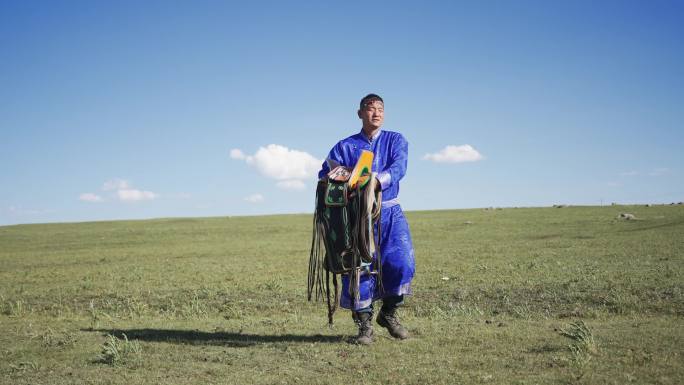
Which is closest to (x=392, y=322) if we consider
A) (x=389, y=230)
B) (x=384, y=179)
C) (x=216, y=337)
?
(x=389, y=230)

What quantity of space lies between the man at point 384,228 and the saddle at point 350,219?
17 cm

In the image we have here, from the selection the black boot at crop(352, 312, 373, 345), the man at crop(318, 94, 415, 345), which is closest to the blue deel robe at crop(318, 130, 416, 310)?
the man at crop(318, 94, 415, 345)

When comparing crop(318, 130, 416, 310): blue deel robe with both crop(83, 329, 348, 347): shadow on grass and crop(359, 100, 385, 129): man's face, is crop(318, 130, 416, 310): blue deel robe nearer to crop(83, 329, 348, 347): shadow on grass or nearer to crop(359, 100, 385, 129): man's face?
crop(359, 100, 385, 129): man's face

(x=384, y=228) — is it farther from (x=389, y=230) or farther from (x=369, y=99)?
(x=369, y=99)

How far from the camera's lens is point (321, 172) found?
656 cm

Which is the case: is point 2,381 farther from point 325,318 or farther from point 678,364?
point 678,364

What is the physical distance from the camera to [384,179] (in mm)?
6234

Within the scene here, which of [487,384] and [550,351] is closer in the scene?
[487,384]

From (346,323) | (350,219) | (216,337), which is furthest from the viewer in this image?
(346,323)

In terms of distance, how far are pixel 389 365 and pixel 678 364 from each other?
2.59 m

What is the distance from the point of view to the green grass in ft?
17.3

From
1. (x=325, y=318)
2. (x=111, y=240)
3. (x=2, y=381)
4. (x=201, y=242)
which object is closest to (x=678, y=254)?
(x=325, y=318)

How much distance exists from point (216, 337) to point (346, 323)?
1.95 meters

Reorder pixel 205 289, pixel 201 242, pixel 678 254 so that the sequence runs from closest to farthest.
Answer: pixel 205 289 < pixel 678 254 < pixel 201 242
